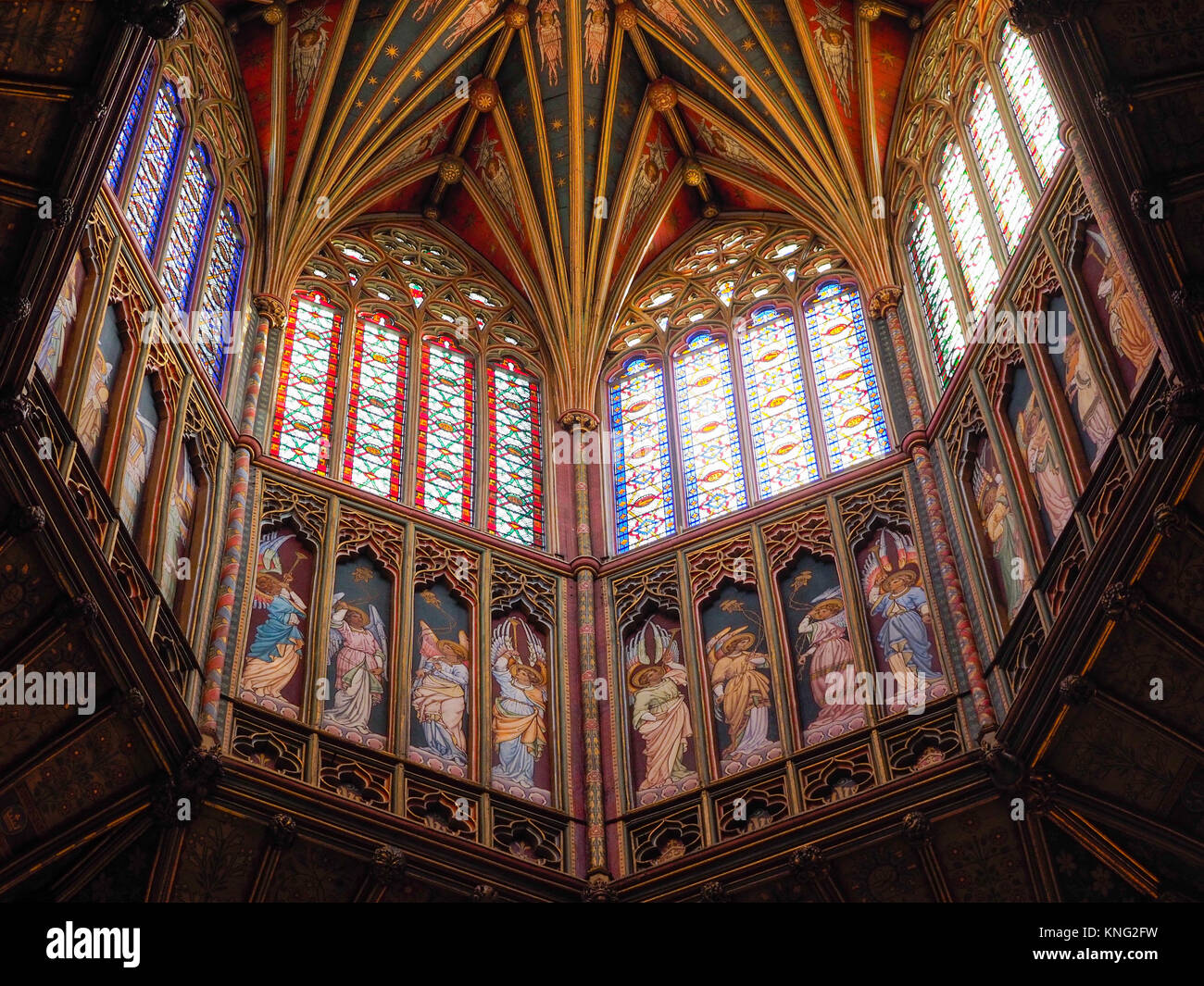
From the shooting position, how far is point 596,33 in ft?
85.3

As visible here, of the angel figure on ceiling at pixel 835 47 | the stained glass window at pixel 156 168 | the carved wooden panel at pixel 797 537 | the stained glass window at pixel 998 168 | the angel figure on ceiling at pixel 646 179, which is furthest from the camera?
the angel figure on ceiling at pixel 646 179

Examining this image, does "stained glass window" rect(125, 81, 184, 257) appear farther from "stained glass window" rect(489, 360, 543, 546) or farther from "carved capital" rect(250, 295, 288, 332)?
"stained glass window" rect(489, 360, 543, 546)

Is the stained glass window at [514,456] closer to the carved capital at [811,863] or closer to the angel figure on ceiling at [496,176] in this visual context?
the angel figure on ceiling at [496,176]

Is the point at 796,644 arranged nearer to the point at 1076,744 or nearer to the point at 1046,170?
the point at 1076,744

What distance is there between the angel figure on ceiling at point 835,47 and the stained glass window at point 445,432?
654cm

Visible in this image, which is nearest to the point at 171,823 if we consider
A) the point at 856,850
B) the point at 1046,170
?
the point at 856,850

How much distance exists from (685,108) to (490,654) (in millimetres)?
10132

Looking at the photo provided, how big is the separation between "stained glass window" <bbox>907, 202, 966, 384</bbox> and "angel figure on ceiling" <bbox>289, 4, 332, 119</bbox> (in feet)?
28.0

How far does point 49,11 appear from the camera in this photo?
13.6m

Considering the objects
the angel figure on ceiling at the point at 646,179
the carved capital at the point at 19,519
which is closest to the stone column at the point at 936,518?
the angel figure on ceiling at the point at 646,179

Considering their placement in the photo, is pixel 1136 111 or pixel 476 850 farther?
pixel 476 850

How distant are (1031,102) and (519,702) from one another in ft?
30.4

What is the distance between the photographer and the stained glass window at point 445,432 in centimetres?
2265

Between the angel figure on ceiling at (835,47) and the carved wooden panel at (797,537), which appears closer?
the carved wooden panel at (797,537)
